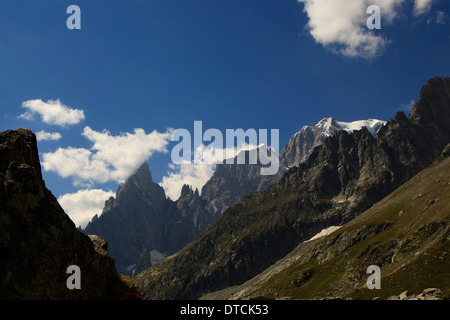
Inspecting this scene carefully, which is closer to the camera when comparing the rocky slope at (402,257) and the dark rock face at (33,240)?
the dark rock face at (33,240)

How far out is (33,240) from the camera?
18.9 metres

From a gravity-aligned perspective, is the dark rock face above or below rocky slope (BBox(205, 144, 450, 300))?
above

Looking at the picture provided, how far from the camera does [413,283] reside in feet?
292

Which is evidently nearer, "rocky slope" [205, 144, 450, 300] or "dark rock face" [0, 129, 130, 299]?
"dark rock face" [0, 129, 130, 299]

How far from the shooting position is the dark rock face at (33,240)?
17.8 m

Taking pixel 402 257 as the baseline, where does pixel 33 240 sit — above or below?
above

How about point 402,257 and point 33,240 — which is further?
point 402,257

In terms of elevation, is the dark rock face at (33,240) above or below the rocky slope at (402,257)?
above

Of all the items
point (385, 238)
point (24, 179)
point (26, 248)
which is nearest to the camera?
point (26, 248)

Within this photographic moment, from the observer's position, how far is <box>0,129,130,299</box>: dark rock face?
17.8m
